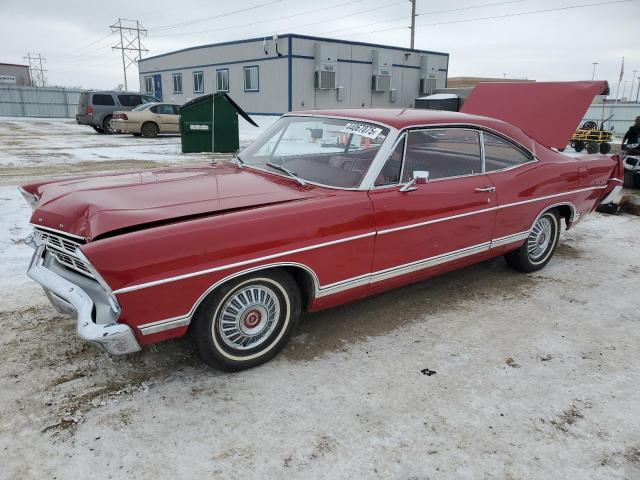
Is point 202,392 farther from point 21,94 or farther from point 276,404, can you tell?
point 21,94

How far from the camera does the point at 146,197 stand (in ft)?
9.86

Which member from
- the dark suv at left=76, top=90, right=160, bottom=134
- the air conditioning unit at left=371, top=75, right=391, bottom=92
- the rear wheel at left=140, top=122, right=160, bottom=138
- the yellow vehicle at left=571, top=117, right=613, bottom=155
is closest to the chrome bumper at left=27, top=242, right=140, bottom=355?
the rear wheel at left=140, top=122, right=160, bottom=138

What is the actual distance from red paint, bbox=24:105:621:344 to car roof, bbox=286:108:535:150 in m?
0.01

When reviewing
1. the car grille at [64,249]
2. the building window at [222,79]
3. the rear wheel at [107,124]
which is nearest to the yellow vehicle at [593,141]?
the car grille at [64,249]

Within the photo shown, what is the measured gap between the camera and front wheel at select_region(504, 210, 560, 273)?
4.68m

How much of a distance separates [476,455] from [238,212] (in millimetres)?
1785

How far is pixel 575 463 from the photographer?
91.7 inches

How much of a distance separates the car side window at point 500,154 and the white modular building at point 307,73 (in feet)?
66.1

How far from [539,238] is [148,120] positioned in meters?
16.8

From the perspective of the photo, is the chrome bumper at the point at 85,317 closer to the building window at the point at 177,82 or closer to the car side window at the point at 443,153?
the car side window at the point at 443,153

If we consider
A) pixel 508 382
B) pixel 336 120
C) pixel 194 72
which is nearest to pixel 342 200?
pixel 336 120

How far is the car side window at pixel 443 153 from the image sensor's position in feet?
11.9

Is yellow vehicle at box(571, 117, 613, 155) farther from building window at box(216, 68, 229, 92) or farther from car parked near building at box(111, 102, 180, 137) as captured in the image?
building window at box(216, 68, 229, 92)

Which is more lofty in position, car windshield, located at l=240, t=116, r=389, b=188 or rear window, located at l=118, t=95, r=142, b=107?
rear window, located at l=118, t=95, r=142, b=107
